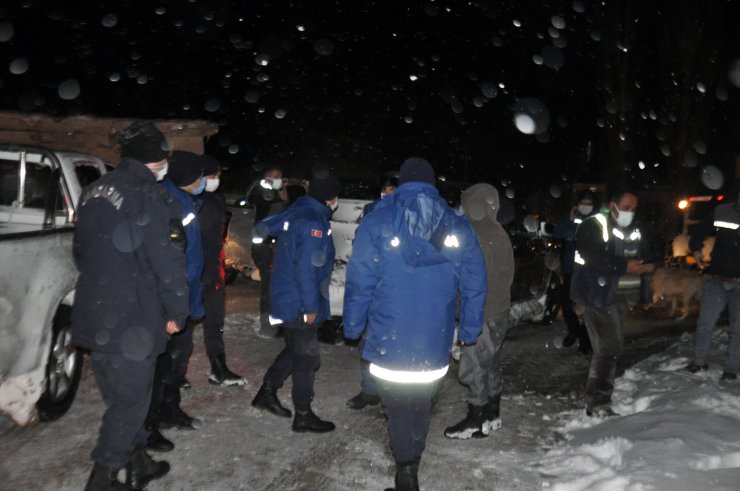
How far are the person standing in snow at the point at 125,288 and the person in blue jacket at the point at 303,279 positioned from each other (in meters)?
1.12

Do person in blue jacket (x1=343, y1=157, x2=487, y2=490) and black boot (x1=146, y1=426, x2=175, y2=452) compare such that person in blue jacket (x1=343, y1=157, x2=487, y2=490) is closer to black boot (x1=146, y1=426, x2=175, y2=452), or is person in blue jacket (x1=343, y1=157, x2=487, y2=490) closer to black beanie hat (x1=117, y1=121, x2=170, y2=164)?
black beanie hat (x1=117, y1=121, x2=170, y2=164)

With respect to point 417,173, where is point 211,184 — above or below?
below

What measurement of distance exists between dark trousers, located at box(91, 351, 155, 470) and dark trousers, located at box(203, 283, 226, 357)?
1.93 metres

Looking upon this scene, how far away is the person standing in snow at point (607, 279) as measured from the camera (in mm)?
4898

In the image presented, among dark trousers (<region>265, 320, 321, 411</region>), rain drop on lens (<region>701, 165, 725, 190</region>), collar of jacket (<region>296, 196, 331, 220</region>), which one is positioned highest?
rain drop on lens (<region>701, 165, 725, 190</region>)

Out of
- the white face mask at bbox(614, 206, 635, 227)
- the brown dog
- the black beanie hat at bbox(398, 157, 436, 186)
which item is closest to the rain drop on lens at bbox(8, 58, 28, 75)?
the black beanie hat at bbox(398, 157, 436, 186)

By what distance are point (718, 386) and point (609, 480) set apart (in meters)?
2.77

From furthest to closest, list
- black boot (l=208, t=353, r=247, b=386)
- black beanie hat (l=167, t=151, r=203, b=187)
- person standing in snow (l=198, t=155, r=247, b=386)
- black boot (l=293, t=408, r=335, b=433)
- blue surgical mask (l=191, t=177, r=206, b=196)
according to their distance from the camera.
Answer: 1. black boot (l=208, t=353, r=247, b=386)
2. person standing in snow (l=198, t=155, r=247, b=386)
3. black boot (l=293, t=408, r=335, b=433)
4. blue surgical mask (l=191, t=177, r=206, b=196)
5. black beanie hat (l=167, t=151, r=203, b=187)

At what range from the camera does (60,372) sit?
177 inches

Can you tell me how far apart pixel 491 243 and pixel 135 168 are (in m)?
2.70

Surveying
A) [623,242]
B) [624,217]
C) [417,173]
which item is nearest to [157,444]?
[417,173]

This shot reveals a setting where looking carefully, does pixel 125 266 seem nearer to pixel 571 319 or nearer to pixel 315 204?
pixel 315 204

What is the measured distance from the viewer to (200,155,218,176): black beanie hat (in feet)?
14.5

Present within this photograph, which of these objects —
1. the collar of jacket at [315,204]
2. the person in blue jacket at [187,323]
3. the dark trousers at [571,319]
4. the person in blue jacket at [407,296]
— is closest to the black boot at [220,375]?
the person in blue jacket at [187,323]
